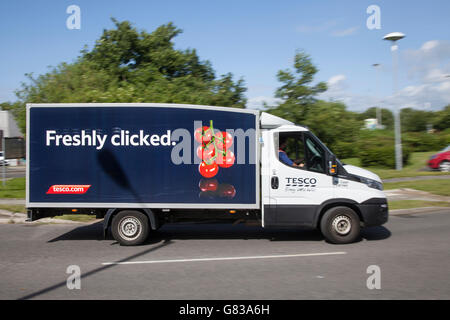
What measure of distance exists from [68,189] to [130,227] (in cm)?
151

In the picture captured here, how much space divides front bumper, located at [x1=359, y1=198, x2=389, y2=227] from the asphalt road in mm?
509

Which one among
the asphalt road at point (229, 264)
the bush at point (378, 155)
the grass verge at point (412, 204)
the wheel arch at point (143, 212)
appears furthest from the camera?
the bush at point (378, 155)

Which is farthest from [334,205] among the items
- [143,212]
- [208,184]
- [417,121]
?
[417,121]

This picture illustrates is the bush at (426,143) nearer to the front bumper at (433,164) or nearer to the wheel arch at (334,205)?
the front bumper at (433,164)

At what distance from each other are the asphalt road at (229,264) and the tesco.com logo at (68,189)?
3.92 ft

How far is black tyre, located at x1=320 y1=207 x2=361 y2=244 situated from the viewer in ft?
28.2

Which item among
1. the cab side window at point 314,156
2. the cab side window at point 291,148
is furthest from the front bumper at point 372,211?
the cab side window at point 291,148

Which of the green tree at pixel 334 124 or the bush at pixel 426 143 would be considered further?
the bush at pixel 426 143

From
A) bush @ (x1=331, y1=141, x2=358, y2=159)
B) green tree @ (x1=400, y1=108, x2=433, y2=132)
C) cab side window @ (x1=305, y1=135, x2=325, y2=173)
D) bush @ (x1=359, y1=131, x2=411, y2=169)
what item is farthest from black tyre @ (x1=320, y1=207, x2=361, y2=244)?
green tree @ (x1=400, y1=108, x2=433, y2=132)

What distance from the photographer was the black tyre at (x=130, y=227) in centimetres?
883

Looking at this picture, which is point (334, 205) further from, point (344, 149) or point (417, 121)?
point (417, 121)

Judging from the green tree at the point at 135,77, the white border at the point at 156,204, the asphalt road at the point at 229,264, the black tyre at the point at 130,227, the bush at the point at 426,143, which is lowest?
the asphalt road at the point at 229,264

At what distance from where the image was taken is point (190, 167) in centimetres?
861

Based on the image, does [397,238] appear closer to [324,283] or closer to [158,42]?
[324,283]
